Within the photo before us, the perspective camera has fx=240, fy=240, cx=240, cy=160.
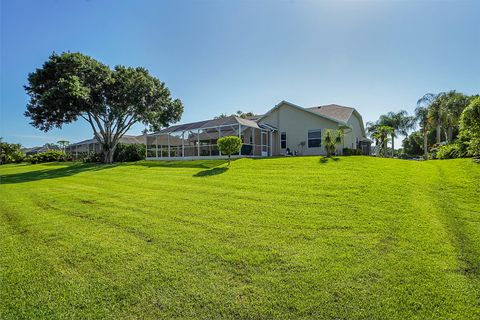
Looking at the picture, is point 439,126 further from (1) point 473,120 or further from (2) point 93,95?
(2) point 93,95

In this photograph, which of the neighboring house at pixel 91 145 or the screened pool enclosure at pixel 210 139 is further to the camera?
the neighboring house at pixel 91 145

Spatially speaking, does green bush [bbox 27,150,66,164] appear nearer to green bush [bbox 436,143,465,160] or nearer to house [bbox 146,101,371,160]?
house [bbox 146,101,371,160]

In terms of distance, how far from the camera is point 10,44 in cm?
1084

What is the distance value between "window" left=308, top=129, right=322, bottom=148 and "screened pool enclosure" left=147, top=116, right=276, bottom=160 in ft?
12.0

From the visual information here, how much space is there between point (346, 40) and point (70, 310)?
14402 mm

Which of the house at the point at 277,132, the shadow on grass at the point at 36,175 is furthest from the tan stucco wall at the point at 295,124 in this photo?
the shadow on grass at the point at 36,175

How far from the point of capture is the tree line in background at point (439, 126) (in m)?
10.6

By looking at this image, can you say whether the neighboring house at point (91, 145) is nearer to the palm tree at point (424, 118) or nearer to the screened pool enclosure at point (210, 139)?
the screened pool enclosure at point (210, 139)

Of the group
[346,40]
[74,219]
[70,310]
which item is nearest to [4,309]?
[70,310]

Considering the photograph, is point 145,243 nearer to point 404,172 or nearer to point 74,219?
point 74,219

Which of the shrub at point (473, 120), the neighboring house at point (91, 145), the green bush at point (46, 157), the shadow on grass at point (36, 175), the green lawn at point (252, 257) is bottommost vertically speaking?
the green lawn at point (252, 257)

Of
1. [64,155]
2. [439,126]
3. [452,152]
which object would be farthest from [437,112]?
[64,155]

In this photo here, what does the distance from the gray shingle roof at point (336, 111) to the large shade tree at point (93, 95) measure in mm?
17294

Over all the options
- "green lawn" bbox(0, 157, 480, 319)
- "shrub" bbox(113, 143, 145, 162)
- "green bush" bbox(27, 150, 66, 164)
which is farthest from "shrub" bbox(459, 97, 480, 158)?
"green bush" bbox(27, 150, 66, 164)
